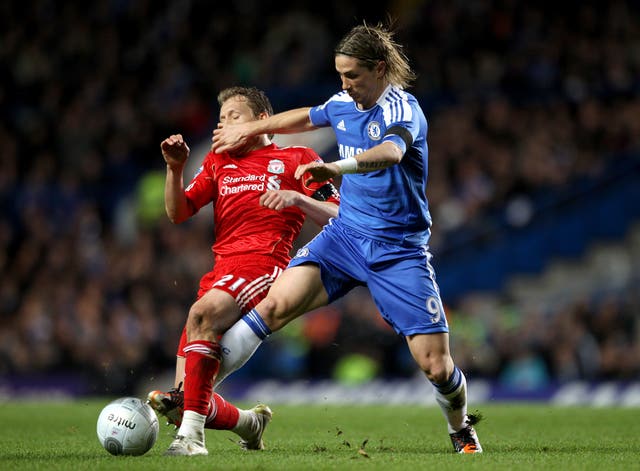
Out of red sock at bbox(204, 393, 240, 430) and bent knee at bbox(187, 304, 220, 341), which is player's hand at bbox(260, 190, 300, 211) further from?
red sock at bbox(204, 393, 240, 430)

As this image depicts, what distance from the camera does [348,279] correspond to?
6812 mm

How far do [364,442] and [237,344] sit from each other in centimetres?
110

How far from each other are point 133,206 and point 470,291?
18.4 feet

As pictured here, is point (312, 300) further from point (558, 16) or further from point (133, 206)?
point (558, 16)

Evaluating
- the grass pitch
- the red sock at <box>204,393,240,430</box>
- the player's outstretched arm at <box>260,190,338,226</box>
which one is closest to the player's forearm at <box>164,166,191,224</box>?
the player's outstretched arm at <box>260,190,338,226</box>

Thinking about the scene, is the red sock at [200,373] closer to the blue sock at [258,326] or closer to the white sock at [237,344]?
the white sock at [237,344]

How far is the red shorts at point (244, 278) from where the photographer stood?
22.3 feet

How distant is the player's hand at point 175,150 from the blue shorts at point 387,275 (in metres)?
0.92

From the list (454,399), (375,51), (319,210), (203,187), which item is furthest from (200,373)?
(375,51)

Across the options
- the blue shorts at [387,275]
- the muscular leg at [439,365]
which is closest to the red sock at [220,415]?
the blue shorts at [387,275]

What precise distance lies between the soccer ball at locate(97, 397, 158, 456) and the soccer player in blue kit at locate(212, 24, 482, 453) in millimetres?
527

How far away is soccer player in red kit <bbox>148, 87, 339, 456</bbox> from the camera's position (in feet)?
21.2

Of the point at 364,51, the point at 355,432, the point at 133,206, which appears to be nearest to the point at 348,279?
the point at 364,51

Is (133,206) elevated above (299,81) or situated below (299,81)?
below
